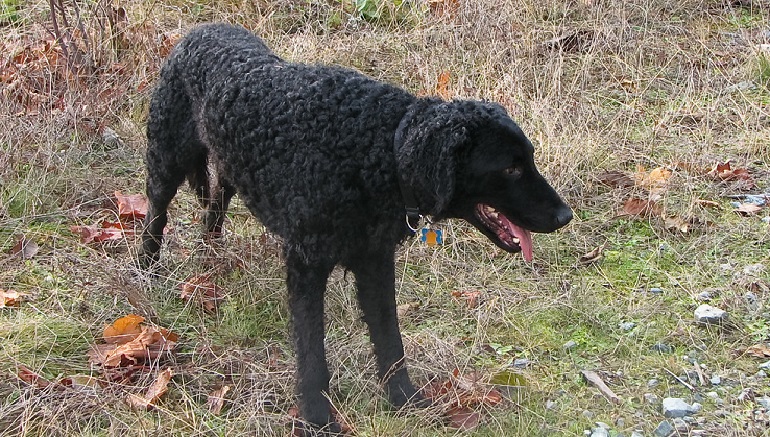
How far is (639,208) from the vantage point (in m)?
4.52

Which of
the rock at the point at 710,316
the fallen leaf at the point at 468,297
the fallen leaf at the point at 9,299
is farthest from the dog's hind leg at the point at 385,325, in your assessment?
the fallen leaf at the point at 9,299

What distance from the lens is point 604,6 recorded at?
20.7 ft

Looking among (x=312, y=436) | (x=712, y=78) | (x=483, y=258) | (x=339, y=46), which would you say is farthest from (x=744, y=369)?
(x=339, y=46)

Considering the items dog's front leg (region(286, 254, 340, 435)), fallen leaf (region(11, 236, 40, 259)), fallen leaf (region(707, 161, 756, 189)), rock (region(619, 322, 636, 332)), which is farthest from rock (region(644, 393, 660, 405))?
fallen leaf (region(11, 236, 40, 259))

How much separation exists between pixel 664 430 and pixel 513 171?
107 cm

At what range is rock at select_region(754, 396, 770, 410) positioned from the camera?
10.4 ft

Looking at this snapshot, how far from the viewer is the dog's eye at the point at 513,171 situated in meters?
2.84

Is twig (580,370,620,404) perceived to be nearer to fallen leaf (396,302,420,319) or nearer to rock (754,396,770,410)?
rock (754,396,770,410)

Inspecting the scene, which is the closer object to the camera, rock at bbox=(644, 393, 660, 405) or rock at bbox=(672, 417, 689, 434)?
rock at bbox=(672, 417, 689, 434)

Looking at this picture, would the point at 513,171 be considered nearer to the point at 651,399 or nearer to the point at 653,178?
the point at 651,399

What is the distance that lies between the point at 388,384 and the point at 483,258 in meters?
1.15

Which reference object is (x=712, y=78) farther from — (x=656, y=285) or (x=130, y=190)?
(x=130, y=190)

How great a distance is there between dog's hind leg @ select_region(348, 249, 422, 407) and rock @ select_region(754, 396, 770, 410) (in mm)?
1228

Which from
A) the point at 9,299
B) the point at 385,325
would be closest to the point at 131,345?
the point at 9,299
